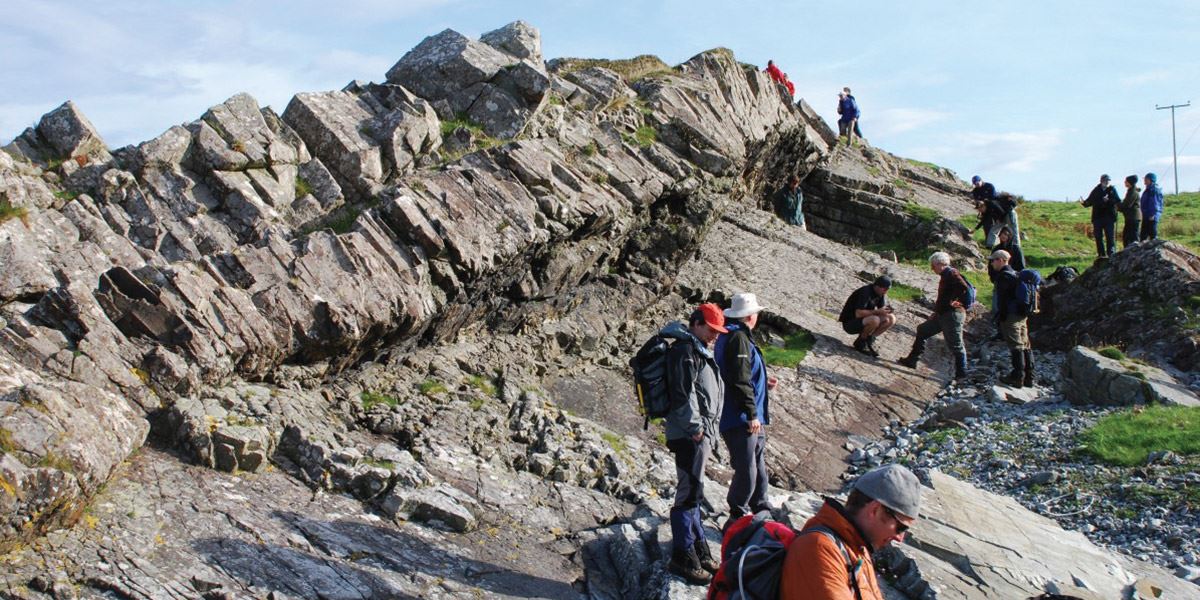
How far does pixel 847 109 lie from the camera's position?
43.2 m

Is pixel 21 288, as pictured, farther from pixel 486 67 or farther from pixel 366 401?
pixel 486 67

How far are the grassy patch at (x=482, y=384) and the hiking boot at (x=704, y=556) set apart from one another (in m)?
5.09

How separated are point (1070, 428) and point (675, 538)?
929cm

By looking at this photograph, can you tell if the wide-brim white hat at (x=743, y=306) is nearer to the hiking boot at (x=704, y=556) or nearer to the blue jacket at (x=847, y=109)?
the hiking boot at (x=704, y=556)

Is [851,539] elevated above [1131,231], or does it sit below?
below

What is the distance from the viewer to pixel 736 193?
1038 inches

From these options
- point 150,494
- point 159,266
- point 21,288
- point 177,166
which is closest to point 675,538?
point 150,494

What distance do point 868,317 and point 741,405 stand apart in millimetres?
10528

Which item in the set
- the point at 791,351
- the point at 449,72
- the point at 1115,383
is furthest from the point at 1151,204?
the point at 449,72

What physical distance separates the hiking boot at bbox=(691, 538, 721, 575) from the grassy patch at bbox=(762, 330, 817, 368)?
883 cm

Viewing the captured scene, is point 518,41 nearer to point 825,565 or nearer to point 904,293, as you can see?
point 904,293

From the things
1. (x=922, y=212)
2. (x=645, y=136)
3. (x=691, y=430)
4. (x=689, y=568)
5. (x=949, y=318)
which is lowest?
(x=689, y=568)

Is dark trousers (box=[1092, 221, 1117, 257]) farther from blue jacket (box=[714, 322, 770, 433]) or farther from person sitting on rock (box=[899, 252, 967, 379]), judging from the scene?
blue jacket (box=[714, 322, 770, 433])

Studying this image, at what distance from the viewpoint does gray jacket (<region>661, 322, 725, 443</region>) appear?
28.4 feet
